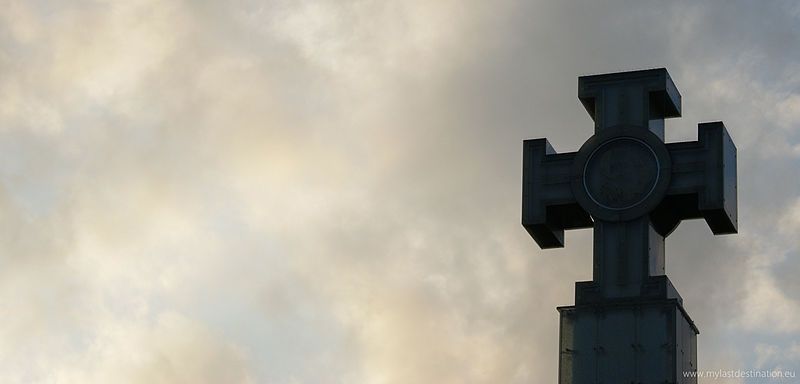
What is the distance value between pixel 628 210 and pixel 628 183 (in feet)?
2.13

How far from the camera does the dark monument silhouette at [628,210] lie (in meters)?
49.8

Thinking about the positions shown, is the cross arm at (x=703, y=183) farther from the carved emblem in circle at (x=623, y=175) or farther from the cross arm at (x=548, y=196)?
the cross arm at (x=548, y=196)

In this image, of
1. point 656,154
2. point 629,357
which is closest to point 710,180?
point 656,154

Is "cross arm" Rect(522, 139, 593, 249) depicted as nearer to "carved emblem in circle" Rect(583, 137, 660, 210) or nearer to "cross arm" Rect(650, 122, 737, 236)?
"carved emblem in circle" Rect(583, 137, 660, 210)

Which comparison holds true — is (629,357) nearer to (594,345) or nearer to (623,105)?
(594,345)

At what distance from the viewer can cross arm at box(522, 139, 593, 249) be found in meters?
51.9

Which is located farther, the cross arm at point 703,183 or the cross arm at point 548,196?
the cross arm at point 548,196

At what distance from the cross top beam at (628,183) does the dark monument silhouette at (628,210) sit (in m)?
0.02

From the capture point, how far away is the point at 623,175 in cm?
5128

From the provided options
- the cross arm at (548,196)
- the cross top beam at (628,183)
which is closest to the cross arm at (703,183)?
the cross top beam at (628,183)

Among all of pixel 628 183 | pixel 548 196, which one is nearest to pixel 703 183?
pixel 628 183

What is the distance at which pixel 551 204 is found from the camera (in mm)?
51875

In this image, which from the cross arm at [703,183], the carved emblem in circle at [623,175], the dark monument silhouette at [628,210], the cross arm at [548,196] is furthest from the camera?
the cross arm at [548,196]

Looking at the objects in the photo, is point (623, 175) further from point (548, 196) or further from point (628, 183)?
point (548, 196)
